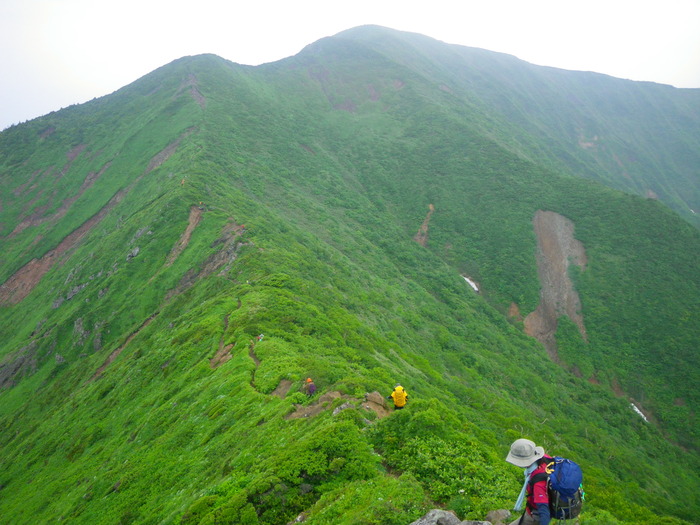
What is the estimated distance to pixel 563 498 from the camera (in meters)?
6.85

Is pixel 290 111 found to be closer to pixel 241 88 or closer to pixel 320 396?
pixel 241 88

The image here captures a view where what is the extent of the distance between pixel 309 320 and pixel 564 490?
2125cm

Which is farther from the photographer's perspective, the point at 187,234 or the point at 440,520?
the point at 187,234

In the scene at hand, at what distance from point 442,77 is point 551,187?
3460 inches

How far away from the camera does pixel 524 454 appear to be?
7266 millimetres

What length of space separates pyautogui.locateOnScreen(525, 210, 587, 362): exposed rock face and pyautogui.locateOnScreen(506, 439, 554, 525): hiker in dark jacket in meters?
53.6

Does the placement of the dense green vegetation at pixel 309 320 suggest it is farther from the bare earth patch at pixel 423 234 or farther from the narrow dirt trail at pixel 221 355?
the bare earth patch at pixel 423 234

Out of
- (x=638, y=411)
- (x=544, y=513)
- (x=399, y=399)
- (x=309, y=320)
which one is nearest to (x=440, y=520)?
(x=544, y=513)

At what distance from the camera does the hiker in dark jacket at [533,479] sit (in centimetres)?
699

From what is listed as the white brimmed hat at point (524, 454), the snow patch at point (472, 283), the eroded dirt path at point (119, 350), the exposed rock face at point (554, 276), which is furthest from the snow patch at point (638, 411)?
the eroded dirt path at point (119, 350)

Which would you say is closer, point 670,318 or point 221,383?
point 221,383

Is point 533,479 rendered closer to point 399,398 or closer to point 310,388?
point 399,398

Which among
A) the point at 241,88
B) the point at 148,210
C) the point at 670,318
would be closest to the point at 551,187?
the point at 670,318

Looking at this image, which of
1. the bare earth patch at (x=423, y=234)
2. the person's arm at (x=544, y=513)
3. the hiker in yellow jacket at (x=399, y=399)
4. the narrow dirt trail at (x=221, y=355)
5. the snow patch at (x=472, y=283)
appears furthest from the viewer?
the bare earth patch at (x=423, y=234)
